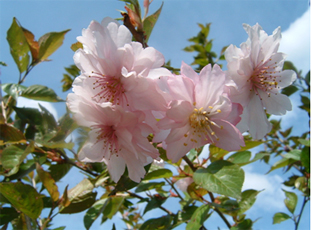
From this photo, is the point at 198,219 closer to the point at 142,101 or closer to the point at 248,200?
the point at 248,200

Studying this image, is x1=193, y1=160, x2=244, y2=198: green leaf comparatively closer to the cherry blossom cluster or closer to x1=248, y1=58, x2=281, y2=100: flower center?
the cherry blossom cluster

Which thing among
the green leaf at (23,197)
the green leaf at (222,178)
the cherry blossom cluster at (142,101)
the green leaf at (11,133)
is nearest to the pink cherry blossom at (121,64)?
the cherry blossom cluster at (142,101)

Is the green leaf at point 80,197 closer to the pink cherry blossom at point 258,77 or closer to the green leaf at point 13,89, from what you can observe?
the green leaf at point 13,89

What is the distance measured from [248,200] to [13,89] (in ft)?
5.23

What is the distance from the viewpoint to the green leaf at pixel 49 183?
45.1 inches

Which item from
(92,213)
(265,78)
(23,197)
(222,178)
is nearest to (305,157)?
(265,78)

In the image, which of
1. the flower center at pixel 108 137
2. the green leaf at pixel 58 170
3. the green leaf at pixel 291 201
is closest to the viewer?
the flower center at pixel 108 137

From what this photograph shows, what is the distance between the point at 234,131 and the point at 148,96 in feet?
1.04

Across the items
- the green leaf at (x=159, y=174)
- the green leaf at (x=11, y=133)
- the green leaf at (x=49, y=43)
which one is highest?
the green leaf at (x=49, y=43)

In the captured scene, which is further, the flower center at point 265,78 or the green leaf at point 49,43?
the green leaf at point 49,43

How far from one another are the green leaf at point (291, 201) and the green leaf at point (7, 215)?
1.89 m

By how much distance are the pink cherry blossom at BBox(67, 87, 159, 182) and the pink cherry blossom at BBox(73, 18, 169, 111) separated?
2.2 inches

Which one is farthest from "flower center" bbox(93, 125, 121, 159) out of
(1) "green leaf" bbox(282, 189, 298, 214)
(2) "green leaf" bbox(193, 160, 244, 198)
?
(1) "green leaf" bbox(282, 189, 298, 214)

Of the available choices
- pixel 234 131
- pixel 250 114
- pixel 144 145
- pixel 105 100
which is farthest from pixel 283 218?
pixel 105 100
